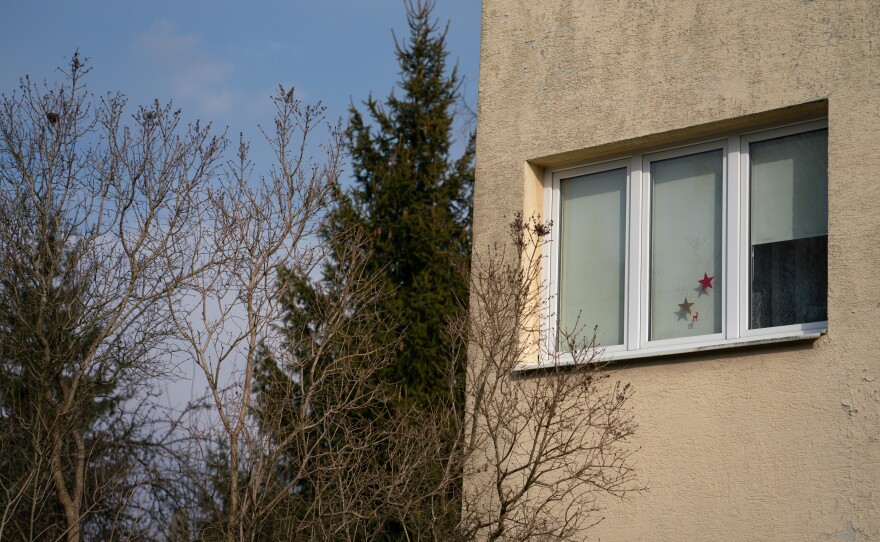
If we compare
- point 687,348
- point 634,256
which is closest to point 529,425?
point 687,348

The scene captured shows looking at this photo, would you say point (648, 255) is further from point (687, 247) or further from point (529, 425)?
point (529, 425)

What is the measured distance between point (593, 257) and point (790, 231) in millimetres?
1417

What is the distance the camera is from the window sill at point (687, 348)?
6484mm

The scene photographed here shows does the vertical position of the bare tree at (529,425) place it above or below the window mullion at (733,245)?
below

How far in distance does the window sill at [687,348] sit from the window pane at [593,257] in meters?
0.25

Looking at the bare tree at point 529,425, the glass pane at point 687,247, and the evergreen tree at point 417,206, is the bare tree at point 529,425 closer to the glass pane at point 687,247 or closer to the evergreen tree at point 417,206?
the glass pane at point 687,247

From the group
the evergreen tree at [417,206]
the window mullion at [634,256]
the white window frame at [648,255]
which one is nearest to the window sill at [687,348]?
the white window frame at [648,255]

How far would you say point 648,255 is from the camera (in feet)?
24.8

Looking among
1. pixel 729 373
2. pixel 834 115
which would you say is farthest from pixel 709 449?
pixel 834 115

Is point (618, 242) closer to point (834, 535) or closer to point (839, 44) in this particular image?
point (839, 44)

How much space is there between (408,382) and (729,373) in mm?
6663

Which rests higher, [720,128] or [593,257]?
[720,128]

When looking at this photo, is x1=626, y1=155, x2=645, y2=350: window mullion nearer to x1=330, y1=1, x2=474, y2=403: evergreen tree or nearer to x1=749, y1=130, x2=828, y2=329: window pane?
x1=749, y1=130, x2=828, y2=329: window pane

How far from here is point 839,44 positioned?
22.2 ft
